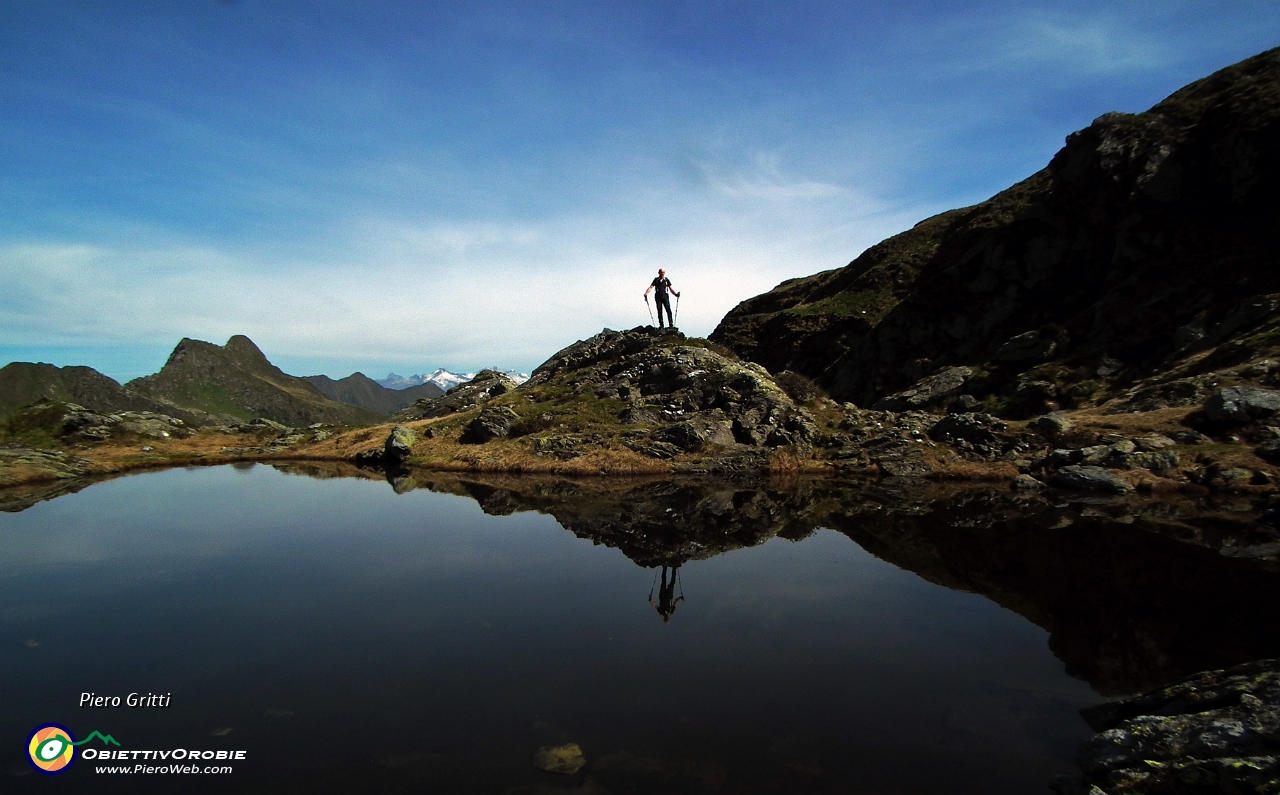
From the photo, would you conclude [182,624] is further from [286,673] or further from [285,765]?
[285,765]

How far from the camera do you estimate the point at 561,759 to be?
8.53m

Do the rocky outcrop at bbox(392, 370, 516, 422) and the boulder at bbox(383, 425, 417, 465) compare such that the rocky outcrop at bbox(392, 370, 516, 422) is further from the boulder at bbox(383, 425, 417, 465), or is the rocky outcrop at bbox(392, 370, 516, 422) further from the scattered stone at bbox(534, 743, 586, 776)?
the scattered stone at bbox(534, 743, 586, 776)

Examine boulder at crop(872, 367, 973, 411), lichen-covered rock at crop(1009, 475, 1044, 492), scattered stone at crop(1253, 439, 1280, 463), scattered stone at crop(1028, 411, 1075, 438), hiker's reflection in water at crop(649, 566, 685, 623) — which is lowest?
hiker's reflection in water at crop(649, 566, 685, 623)

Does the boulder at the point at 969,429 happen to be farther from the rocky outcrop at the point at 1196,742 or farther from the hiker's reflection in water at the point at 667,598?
the rocky outcrop at the point at 1196,742

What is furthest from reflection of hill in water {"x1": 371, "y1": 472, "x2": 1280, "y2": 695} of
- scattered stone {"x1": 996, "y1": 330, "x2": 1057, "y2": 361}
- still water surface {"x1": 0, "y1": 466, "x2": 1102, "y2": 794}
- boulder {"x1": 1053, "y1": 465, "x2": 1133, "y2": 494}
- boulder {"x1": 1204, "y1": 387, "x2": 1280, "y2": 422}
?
scattered stone {"x1": 996, "y1": 330, "x2": 1057, "y2": 361}

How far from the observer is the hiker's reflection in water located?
14720 millimetres

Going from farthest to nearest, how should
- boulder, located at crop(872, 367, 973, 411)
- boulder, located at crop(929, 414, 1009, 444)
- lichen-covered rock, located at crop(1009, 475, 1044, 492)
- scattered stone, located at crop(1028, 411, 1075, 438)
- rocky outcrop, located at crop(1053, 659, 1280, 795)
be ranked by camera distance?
boulder, located at crop(872, 367, 973, 411)
boulder, located at crop(929, 414, 1009, 444)
scattered stone, located at crop(1028, 411, 1075, 438)
lichen-covered rock, located at crop(1009, 475, 1044, 492)
rocky outcrop, located at crop(1053, 659, 1280, 795)

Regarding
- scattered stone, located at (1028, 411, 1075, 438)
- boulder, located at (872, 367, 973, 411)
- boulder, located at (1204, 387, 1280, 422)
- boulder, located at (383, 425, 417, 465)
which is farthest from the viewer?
boulder, located at (872, 367, 973, 411)

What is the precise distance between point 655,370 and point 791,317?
46704 mm

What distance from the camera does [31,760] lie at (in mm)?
8758

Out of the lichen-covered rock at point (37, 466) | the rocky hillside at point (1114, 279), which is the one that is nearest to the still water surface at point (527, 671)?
the lichen-covered rock at point (37, 466)

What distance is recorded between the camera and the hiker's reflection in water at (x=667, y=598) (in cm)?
1472

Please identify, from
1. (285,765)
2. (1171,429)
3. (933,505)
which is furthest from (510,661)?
(1171,429)

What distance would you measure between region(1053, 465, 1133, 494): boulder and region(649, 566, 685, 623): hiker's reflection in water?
23714mm
